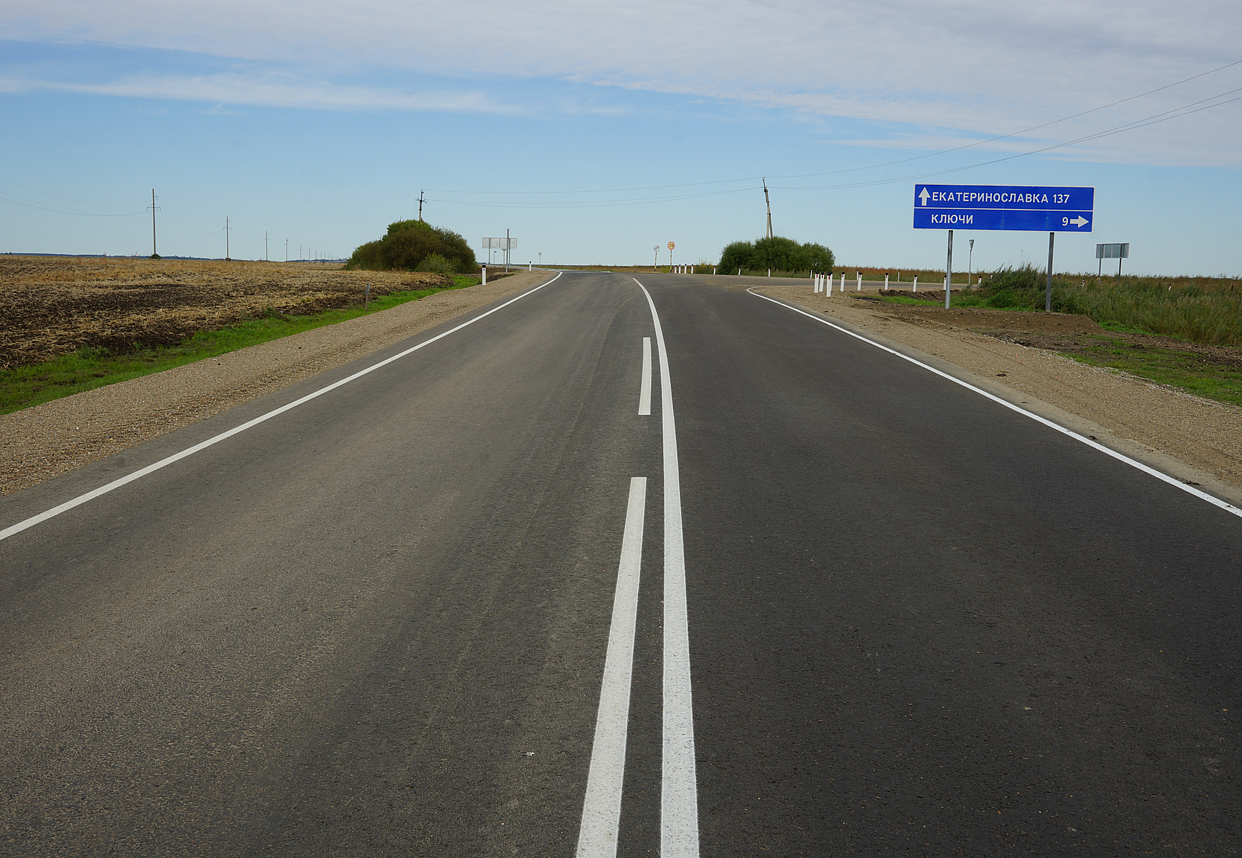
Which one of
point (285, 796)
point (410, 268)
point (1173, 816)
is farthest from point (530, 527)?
point (410, 268)

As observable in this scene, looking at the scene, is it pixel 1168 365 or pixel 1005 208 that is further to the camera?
pixel 1005 208

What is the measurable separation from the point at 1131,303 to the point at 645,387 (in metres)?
22.7

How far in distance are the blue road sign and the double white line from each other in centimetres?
2608

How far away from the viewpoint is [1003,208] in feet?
91.7

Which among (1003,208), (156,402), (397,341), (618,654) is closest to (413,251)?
(1003,208)

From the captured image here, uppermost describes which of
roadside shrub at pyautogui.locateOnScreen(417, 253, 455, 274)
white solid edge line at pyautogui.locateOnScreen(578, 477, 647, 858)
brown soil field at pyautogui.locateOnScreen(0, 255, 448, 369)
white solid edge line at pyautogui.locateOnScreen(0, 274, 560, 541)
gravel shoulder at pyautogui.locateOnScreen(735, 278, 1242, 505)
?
roadside shrub at pyautogui.locateOnScreen(417, 253, 455, 274)

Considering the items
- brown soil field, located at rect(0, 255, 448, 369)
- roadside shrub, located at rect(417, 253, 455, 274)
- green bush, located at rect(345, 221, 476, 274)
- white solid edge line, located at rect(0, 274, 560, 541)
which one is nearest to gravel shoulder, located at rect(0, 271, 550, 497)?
white solid edge line, located at rect(0, 274, 560, 541)

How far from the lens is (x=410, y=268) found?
58062 millimetres

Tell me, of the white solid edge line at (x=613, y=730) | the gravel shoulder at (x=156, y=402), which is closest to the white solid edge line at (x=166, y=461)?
the gravel shoulder at (x=156, y=402)

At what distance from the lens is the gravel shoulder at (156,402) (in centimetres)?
812

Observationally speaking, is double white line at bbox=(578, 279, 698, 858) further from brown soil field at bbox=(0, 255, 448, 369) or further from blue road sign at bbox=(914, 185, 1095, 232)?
blue road sign at bbox=(914, 185, 1095, 232)

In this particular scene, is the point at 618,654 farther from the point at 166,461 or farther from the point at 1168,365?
the point at 1168,365

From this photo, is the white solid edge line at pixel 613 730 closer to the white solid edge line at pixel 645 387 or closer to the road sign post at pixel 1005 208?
the white solid edge line at pixel 645 387

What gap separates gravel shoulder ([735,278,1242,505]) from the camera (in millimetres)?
8133
